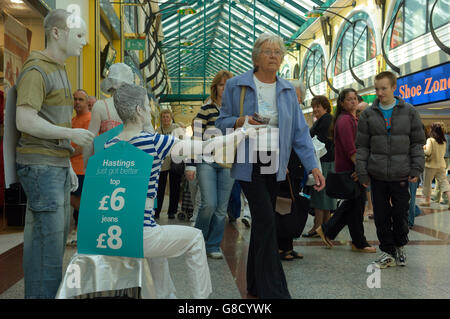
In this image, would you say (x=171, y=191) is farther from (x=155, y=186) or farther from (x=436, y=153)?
(x=436, y=153)

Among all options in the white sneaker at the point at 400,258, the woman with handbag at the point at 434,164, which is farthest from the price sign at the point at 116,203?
the woman with handbag at the point at 434,164

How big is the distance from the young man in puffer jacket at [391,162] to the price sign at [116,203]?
2282mm

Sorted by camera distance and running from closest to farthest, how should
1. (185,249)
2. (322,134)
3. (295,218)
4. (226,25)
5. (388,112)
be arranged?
1. (185,249)
2. (295,218)
3. (388,112)
4. (322,134)
5. (226,25)

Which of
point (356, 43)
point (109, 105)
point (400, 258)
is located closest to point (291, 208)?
point (400, 258)

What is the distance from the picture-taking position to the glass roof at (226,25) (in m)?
22.9

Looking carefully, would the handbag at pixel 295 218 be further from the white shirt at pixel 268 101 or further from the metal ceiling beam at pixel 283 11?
the metal ceiling beam at pixel 283 11

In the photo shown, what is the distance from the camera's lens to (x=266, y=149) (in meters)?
2.65

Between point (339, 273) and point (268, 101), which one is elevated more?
point (268, 101)

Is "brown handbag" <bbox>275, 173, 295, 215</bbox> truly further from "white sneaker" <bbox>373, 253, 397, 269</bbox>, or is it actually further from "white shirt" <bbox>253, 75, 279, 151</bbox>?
"white sneaker" <bbox>373, 253, 397, 269</bbox>

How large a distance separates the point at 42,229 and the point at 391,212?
2.69m

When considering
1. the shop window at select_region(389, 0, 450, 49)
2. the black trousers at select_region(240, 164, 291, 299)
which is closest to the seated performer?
the black trousers at select_region(240, 164, 291, 299)

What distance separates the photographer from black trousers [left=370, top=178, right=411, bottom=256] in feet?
12.0

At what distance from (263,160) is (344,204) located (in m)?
2.01

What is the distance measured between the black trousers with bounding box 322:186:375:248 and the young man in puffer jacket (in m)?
0.52
